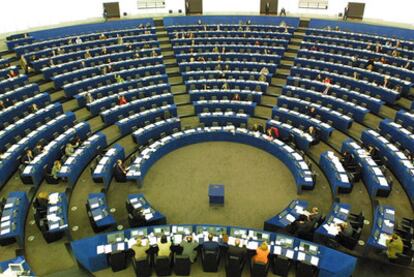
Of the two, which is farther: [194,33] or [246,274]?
[194,33]

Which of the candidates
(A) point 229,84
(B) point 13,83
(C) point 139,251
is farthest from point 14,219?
(A) point 229,84

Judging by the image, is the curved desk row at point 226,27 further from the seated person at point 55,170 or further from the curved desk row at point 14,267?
the curved desk row at point 14,267

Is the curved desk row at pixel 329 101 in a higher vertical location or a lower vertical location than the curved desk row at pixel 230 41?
lower

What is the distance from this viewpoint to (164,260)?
36.2 ft

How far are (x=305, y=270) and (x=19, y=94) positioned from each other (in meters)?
19.3

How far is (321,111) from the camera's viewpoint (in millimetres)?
20219

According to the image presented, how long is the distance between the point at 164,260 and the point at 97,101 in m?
13.3

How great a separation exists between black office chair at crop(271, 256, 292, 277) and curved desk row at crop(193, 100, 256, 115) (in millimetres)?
11708

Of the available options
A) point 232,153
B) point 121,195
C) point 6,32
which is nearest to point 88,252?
point 121,195

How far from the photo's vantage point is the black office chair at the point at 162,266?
11039mm

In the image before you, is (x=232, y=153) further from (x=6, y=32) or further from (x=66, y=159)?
(x=6, y=32)

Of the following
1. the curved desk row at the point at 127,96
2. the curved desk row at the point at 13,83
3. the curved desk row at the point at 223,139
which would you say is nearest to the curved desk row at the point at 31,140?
the curved desk row at the point at 127,96

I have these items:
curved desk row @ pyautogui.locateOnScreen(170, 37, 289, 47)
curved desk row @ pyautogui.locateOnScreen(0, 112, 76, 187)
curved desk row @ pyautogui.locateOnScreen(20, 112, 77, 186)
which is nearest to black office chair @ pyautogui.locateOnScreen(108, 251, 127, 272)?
curved desk row @ pyautogui.locateOnScreen(20, 112, 77, 186)

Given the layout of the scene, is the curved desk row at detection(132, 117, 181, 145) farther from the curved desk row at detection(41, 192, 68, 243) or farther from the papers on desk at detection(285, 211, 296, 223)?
the papers on desk at detection(285, 211, 296, 223)
